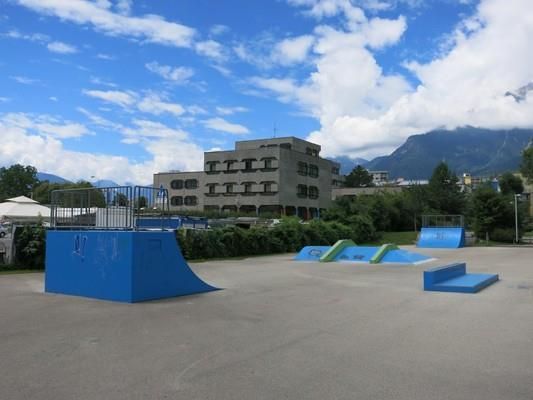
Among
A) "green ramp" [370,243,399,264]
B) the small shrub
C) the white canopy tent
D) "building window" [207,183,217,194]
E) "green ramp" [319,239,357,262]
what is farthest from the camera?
"building window" [207,183,217,194]

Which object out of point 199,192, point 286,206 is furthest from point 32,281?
point 199,192

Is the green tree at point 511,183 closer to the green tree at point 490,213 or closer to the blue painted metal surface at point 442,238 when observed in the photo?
the green tree at point 490,213

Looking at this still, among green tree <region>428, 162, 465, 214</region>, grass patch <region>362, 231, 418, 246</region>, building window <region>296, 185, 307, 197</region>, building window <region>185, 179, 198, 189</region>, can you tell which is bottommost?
grass patch <region>362, 231, 418, 246</region>

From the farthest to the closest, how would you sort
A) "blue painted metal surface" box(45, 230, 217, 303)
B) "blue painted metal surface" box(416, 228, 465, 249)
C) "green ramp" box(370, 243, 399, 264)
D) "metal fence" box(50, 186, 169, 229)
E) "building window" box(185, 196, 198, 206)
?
"building window" box(185, 196, 198, 206) < "blue painted metal surface" box(416, 228, 465, 249) < "green ramp" box(370, 243, 399, 264) < "metal fence" box(50, 186, 169, 229) < "blue painted metal surface" box(45, 230, 217, 303)

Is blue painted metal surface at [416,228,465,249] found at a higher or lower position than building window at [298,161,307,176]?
lower

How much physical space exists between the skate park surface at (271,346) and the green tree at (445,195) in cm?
5505

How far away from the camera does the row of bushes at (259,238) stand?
1009 inches

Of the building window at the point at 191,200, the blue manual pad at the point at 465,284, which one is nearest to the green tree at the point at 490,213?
the blue manual pad at the point at 465,284

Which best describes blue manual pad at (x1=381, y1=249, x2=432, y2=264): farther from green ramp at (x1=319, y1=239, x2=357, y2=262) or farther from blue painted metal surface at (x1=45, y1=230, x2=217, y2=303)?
blue painted metal surface at (x1=45, y1=230, x2=217, y2=303)

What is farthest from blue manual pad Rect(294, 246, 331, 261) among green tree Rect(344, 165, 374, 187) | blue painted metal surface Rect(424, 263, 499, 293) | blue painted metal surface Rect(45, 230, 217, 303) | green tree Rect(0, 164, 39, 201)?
green tree Rect(344, 165, 374, 187)

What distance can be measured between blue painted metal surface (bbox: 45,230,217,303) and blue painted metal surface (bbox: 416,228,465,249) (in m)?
30.0

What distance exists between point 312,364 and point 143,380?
80.1 inches

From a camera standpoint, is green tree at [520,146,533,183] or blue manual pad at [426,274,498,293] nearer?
blue manual pad at [426,274,498,293]

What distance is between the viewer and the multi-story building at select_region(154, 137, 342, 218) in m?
97.4
